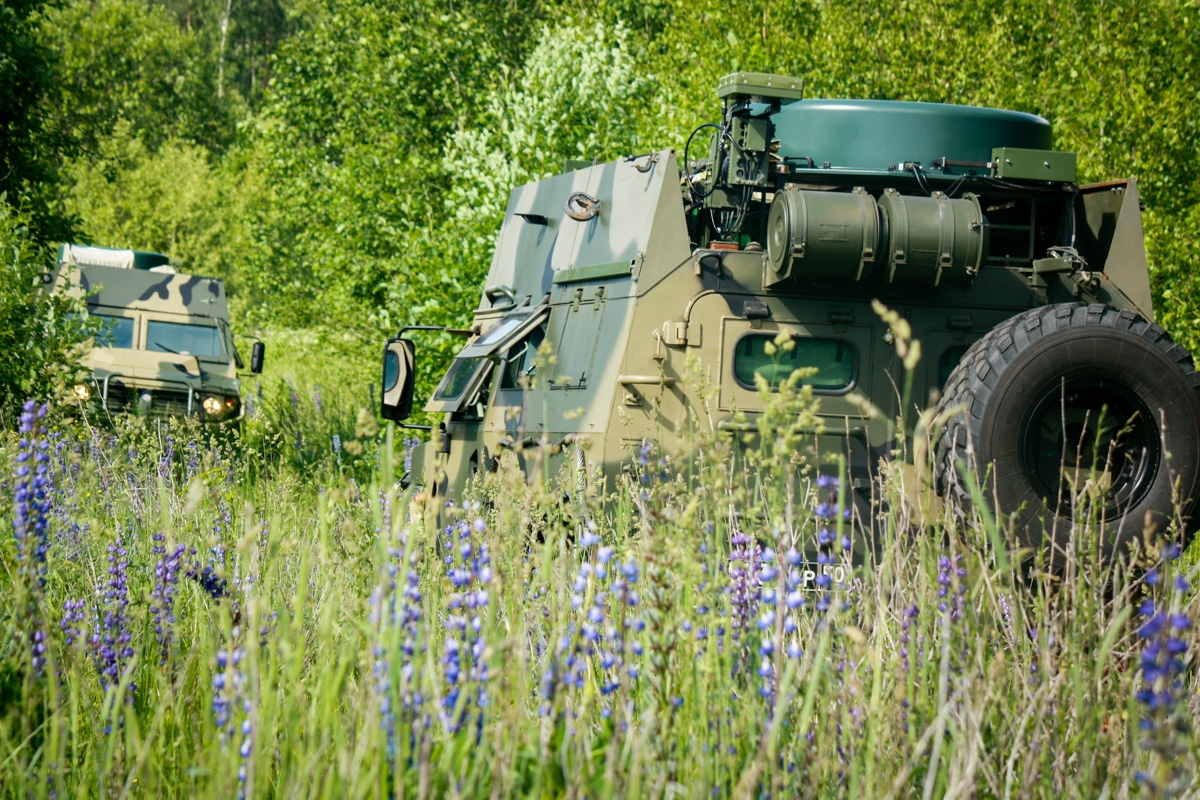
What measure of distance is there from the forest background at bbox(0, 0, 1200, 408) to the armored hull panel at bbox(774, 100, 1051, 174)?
12.6ft

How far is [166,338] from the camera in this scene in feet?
38.5

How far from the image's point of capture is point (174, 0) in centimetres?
5028

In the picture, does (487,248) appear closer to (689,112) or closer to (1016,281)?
(689,112)

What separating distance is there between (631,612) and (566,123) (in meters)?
9.86

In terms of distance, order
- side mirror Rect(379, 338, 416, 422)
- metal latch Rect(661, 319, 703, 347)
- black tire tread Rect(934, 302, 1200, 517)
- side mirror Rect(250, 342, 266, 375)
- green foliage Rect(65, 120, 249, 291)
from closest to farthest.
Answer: black tire tread Rect(934, 302, 1200, 517), metal latch Rect(661, 319, 703, 347), side mirror Rect(379, 338, 416, 422), side mirror Rect(250, 342, 266, 375), green foliage Rect(65, 120, 249, 291)

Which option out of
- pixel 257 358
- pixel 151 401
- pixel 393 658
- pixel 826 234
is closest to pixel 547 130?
pixel 257 358

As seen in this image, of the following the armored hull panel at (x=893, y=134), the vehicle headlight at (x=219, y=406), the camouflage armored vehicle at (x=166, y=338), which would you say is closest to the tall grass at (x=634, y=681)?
the armored hull panel at (x=893, y=134)

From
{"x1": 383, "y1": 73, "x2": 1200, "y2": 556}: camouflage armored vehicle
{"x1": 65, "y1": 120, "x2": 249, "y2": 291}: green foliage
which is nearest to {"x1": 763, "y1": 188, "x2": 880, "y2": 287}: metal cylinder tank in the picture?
{"x1": 383, "y1": 73, "x2": 1200, "y2": 556}: camouflage armored vehicle

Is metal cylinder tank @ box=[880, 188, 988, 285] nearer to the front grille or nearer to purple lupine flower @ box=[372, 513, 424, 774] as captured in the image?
purple lupine flower @ box=[372, 513, 424, 774]

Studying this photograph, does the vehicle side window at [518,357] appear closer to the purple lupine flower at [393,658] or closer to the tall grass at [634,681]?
the tall grass at [634,681]

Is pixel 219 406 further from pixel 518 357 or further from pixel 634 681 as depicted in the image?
pixel 634 681

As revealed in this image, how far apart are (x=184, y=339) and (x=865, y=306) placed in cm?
903

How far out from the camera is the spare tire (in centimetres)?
385

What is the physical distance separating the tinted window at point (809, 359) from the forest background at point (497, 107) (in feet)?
17.2
